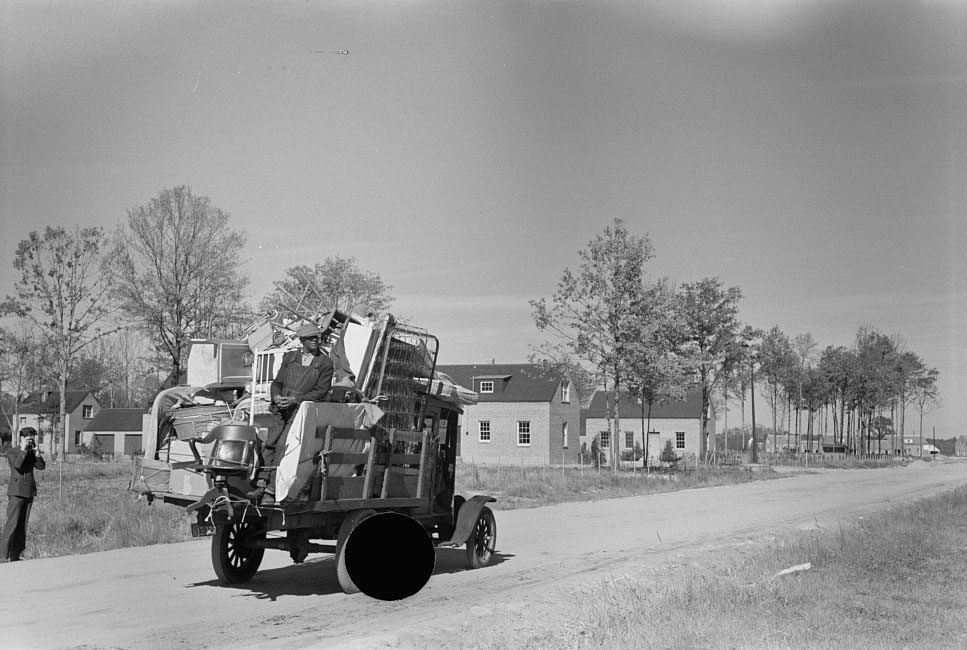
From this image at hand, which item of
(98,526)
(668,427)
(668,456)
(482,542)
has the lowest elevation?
(668,456)

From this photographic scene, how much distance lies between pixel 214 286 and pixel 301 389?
87.1ft

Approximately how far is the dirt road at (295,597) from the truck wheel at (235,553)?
0.15 meters

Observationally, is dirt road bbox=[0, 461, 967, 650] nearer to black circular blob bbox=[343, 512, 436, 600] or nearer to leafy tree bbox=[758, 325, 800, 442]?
black circular blob bbox=[343, 512, 436, 600]

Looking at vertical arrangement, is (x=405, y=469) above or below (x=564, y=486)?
above

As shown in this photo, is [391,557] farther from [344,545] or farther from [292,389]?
[292,389]

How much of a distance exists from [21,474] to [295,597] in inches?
193

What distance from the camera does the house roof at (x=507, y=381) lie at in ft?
195

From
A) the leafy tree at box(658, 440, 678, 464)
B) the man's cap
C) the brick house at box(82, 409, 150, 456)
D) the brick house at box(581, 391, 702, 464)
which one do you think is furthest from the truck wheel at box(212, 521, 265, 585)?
the brick house at box(82, 409, 150, 456)

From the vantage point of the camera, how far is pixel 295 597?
10000 millimetres

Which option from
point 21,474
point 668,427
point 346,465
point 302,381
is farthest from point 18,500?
point 668,427

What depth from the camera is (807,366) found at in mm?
74500

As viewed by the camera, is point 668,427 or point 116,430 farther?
point 116,430

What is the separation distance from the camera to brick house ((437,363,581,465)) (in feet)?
194

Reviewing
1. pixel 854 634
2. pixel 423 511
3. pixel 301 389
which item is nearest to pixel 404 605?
pixel 423 511
